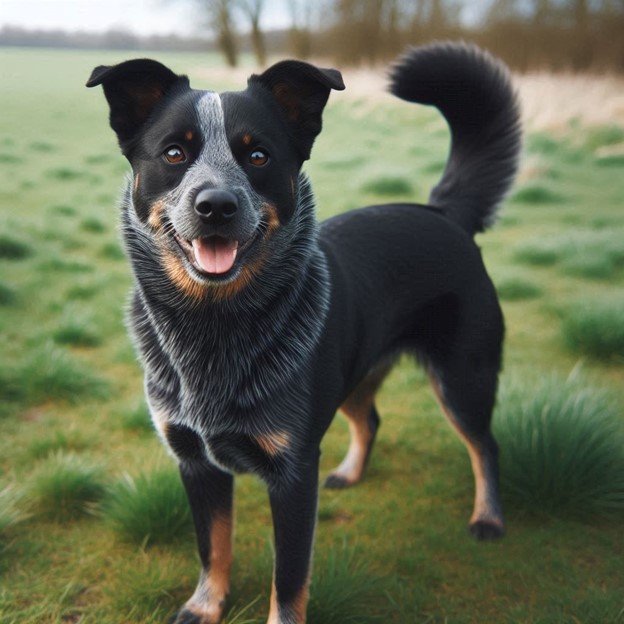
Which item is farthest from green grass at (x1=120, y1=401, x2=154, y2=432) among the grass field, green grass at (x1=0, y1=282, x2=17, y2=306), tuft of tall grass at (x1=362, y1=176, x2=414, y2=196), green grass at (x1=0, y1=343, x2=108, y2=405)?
tuft of tall grass at (x1=362, y1=176, x2=414, y2=196)

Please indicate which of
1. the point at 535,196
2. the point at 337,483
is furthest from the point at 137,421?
the point at 535,196

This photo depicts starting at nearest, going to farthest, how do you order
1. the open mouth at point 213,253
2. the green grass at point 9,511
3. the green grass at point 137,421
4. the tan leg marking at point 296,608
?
Result: the open mouth at point 213,253, the tan leg marking at point 296,608, the green grass at point 9,511, the green grass at point 137,421

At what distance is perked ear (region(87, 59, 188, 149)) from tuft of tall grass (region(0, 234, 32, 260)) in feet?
14.2

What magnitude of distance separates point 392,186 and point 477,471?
5.71 m

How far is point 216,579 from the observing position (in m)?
2.18

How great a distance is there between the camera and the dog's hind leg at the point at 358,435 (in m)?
2.88

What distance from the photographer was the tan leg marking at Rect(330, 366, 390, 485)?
9.39 ft

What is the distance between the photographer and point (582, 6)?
16.5 meters

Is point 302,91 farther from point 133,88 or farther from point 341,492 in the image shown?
point 341,492

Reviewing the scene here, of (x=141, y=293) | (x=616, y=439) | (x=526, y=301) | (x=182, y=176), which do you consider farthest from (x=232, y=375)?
(x=526, y=301)

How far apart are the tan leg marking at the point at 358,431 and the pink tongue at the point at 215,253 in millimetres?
1297

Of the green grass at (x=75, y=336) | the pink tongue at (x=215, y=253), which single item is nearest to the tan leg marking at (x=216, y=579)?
the pink tongue at (x=215, y=253)

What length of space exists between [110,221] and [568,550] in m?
6.07

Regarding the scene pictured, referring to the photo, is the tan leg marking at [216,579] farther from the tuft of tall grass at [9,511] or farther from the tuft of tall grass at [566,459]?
the tuft of tall grass at [566,459]
